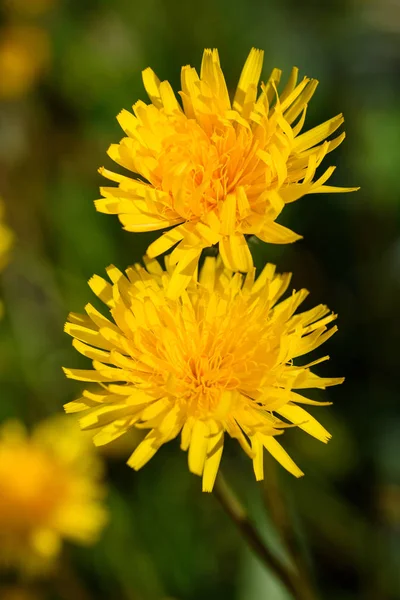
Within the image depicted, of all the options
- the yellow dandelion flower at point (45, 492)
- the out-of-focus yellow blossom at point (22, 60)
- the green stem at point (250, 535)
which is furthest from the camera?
the out-of-focus yellow blossom at point (22, 60)

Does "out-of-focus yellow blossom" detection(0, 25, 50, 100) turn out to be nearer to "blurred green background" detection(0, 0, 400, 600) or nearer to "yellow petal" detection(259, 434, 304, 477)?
"blurred green background" detection(0, 0, 400, 600)

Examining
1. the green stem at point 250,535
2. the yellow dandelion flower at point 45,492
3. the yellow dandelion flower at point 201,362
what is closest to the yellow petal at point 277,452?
Result: the yellow dandelion flower at point 201,362

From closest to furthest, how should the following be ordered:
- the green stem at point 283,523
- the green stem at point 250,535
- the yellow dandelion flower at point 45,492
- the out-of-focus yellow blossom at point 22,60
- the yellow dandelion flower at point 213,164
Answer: the yellow dandelion flower at point 213,164
the green stem at point 250,535
the green stem at point 283,523
the yellow dandelion flower at point 45,492
the out-of-focus yellow blossom at point 22,60

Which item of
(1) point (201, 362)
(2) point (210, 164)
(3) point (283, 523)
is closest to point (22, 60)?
(2) point (210, 164)

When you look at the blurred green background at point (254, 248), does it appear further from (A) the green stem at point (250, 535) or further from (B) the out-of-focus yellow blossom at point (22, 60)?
(A) the green stem at point (250, 535)

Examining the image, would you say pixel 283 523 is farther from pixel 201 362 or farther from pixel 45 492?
pixel 45 492
